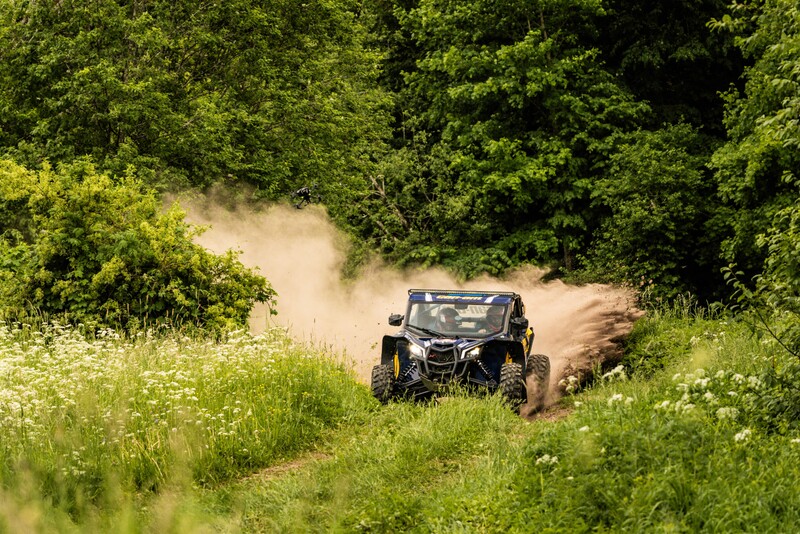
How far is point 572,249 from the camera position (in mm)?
30969

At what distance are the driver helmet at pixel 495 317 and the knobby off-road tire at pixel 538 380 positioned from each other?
29.7 inches

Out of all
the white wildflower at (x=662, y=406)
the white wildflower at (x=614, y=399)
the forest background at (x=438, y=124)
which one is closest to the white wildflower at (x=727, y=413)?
the white wildflower at (x=662, y=406)

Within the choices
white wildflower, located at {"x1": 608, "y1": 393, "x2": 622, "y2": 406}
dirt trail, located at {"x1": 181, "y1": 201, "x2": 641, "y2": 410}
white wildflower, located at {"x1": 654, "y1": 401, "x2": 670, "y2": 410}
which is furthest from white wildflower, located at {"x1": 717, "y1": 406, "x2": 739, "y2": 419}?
dirt trail, located at {"x1": 181, "y1": 201, "x2": 641, "y2": 410}

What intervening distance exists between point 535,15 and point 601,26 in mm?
2901

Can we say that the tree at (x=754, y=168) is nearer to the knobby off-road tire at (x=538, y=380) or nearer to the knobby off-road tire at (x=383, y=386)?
the knobby off-road tire at (x=538, y=380)

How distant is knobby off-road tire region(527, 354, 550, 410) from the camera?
14906 mm

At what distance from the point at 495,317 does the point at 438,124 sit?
68.8ft

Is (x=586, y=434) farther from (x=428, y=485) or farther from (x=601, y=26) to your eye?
(x=601, y=26)

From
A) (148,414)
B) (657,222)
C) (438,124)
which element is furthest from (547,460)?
(438,124)

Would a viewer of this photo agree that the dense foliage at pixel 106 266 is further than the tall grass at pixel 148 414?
Yes

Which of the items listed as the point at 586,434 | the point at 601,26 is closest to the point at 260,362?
the point at 586,434

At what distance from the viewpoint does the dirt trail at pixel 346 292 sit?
20.1 meters

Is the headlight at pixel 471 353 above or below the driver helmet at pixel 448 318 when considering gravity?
below

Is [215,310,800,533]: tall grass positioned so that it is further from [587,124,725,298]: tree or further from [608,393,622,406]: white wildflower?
[587,124,725,298]: tree
